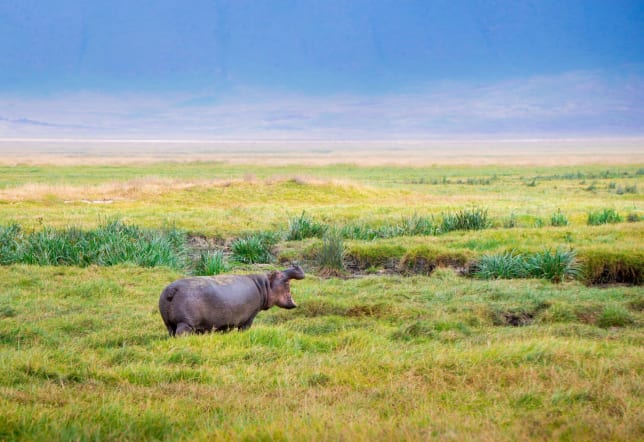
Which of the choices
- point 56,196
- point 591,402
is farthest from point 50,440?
point 56,196

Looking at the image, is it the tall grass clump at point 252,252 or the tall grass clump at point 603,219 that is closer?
the tall grass clump at point 252,252

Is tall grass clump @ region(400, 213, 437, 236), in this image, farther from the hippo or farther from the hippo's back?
the hippo's back

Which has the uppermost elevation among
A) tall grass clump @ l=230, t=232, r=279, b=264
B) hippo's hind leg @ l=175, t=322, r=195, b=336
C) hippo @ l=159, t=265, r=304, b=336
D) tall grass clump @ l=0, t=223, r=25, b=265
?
hippo @ l=159, t=265, r=304, b=336

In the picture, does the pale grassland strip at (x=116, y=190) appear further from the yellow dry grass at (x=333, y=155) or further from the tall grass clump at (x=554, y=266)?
the yellow dry grass at (x=333, y=155)

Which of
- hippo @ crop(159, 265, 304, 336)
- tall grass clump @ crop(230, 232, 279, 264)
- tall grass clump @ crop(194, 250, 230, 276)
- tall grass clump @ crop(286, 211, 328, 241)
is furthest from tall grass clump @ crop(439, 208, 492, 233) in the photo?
hippo @ crop(159, 265, 304, 336)

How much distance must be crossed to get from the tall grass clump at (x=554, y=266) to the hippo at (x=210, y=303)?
23.0 ft

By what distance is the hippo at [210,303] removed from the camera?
9.34m

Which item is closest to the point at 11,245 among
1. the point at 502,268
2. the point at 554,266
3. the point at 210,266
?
the point at 210,266

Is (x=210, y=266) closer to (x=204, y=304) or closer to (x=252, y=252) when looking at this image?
(x=252, y=252)

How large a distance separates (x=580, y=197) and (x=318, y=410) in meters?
34.3

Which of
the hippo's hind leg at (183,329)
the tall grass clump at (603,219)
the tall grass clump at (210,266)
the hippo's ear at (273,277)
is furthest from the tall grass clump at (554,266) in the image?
the tall grass clump at (603,219)

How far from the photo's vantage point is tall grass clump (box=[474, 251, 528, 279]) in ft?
51.0

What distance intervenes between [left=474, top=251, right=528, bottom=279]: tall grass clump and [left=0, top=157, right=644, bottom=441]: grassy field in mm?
198

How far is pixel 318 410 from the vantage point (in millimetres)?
6430
